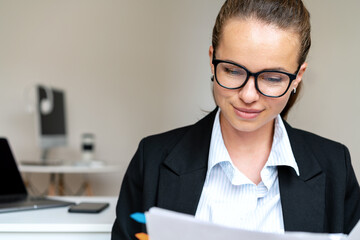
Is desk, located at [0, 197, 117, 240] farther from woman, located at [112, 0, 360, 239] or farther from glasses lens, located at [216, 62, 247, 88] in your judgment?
glasses lens, located at [216, 62, 247, 88]

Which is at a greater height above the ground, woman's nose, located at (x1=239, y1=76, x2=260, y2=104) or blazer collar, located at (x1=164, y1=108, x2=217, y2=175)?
woman's nose, located at (x1=239, y1=76, x2=260, y2=104)

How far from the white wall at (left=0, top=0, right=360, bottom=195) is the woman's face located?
3.22m

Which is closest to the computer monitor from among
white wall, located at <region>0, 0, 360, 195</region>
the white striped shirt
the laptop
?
white wall, located at <region>0, 0, 360, 195</region>

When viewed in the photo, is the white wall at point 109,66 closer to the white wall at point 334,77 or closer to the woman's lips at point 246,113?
the white wall at point 334,77

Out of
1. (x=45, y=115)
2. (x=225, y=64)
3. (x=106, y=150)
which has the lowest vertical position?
(x=106, y=150)

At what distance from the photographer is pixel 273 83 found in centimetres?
96

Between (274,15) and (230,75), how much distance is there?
17 cm

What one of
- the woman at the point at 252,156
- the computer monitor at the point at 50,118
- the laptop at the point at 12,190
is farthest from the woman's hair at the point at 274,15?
the computer monitor at the point at 50,118

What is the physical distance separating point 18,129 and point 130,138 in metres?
1.14

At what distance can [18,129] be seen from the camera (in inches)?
168

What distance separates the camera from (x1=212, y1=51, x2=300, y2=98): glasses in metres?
0.94

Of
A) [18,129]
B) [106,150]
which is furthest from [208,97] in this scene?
[18,129]

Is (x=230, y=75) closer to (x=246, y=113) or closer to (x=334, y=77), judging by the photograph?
(x=246, y=113)

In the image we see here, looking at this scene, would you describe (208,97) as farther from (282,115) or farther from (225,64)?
(225,64)
